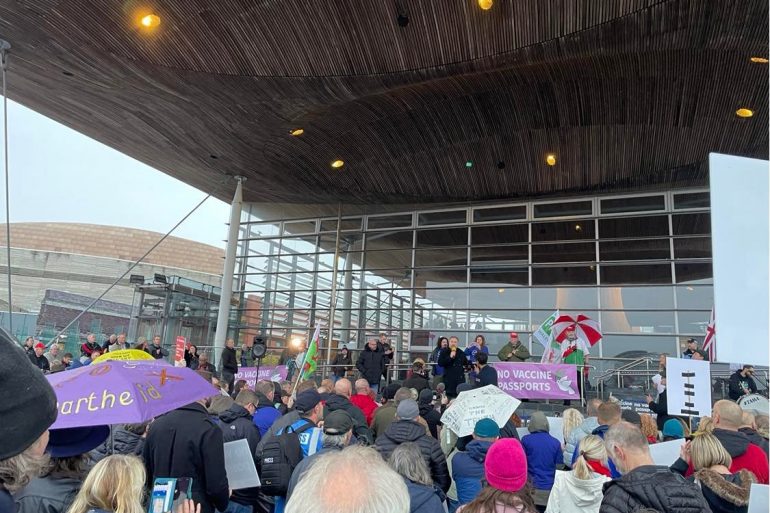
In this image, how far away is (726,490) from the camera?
3.54 meters

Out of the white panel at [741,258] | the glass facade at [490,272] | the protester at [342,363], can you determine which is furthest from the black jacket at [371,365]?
the white panel at [741,258]

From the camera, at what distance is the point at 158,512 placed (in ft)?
10.9

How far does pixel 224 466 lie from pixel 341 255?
60.8 ft

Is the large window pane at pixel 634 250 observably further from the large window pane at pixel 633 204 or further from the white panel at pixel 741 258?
the white panel at pixel 741 258

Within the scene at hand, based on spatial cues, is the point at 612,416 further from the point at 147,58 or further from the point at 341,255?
the point at 341,255

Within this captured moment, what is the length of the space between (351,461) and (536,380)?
10421 millimetres

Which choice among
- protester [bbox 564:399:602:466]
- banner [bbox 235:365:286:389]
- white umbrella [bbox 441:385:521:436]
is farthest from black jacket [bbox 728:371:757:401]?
banner [bbox 235:365:286:389]

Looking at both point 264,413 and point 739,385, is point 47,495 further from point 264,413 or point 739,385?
point 739,385

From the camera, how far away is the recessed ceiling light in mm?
11906

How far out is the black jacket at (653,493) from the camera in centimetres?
300

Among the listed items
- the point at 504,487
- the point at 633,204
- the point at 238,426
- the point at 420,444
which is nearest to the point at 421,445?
the point at 420,444

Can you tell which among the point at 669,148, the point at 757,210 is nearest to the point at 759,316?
the point at 757,210

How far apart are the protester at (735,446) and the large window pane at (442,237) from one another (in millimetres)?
16594

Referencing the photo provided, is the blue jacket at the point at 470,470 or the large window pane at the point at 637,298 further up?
the large window pane at the point at 637,298
